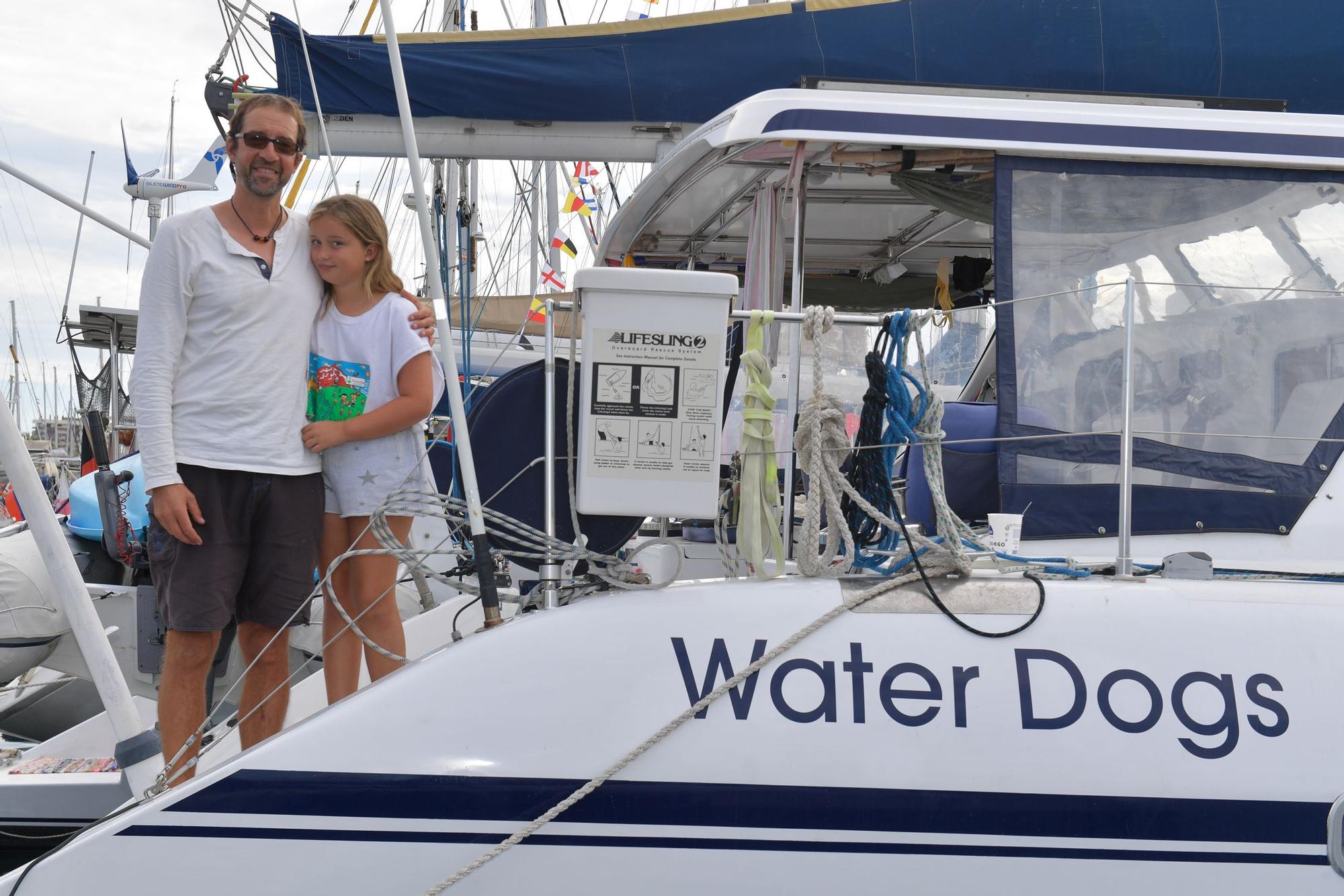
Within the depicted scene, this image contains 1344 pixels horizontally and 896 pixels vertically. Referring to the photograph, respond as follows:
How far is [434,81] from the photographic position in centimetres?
430

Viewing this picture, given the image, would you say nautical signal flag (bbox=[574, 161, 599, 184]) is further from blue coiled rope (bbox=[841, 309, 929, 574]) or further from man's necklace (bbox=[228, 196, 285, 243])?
blue coiled rope (bbox=[841, 309, 929, 574])

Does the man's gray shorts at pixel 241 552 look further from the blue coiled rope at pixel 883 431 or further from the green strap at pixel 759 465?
the blue coiled rope at pixel 883 431

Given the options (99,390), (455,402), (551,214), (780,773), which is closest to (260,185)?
(455,402)

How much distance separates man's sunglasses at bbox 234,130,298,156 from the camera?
2.33 metres

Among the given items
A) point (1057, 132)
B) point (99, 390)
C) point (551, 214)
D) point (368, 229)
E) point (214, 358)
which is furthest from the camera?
point (551, 214)

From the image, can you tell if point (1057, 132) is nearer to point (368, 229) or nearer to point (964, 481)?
point (964, 481)

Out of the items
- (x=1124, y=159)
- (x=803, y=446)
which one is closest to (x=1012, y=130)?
(x=1124, y=159)

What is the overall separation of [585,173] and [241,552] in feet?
37.7

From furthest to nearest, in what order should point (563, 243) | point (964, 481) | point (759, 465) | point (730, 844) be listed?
point (563, 243), point (964, 481), point (759, 465), point (730, 844)

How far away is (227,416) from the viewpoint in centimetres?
233

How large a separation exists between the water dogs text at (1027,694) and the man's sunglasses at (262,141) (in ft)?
4.74

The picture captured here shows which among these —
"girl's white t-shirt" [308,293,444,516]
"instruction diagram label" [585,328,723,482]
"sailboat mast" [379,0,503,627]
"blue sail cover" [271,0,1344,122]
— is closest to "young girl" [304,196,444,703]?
"girl's white t-shirt" [308,293,444,516]

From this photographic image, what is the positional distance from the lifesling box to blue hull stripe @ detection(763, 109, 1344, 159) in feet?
3.13

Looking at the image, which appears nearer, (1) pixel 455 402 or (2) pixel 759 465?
(1) pixel 455 402
